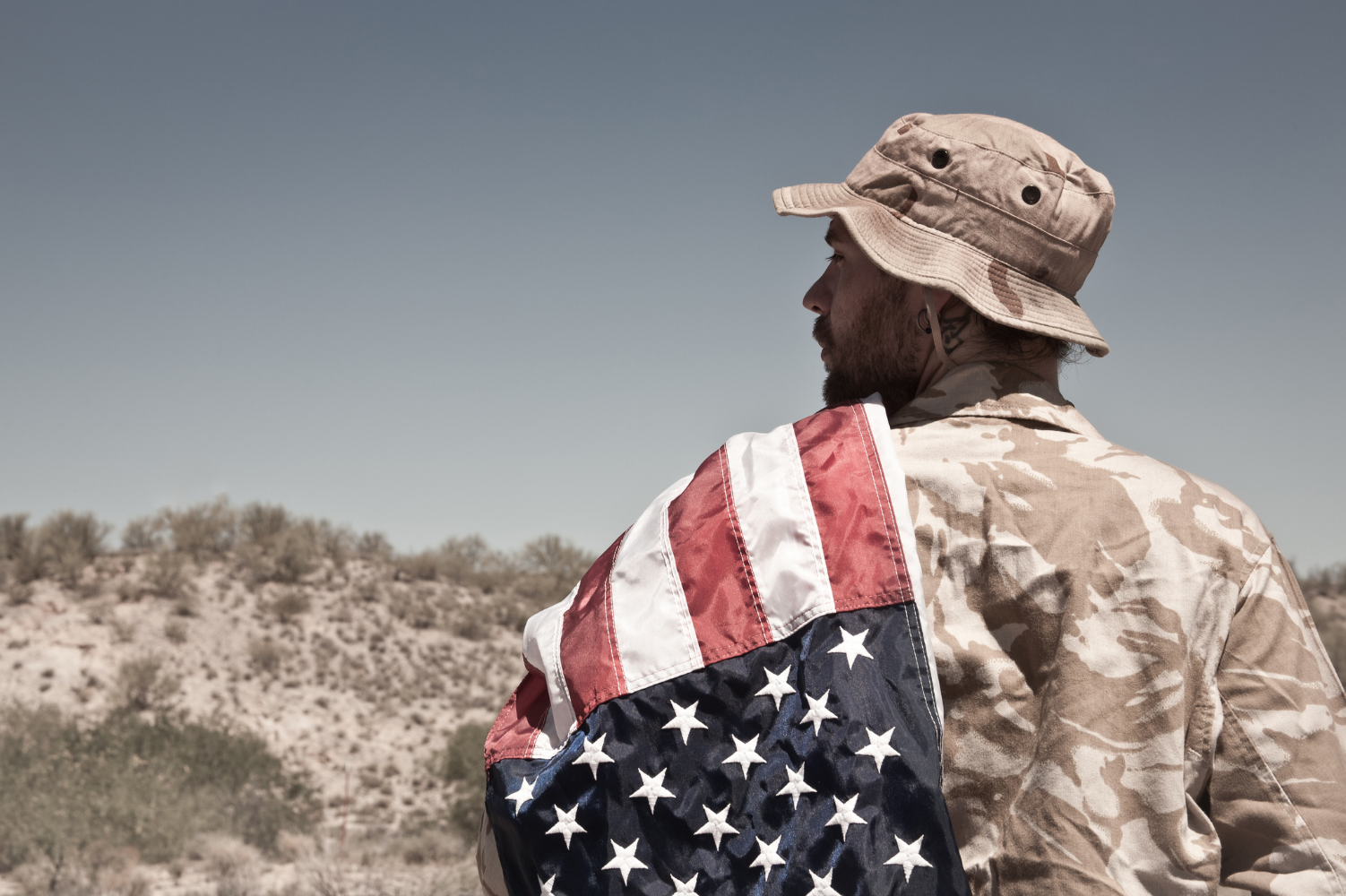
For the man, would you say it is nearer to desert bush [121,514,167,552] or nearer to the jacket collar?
the jacket collar

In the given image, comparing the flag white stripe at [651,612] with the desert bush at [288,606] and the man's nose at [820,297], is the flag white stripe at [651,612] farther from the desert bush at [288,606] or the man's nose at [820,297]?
the desert bush at [288,606]

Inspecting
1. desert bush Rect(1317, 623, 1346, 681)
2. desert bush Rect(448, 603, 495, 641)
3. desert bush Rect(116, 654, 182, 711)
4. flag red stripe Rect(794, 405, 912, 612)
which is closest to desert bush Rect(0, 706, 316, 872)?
desert bush Rect(116, 654, 182, 711)

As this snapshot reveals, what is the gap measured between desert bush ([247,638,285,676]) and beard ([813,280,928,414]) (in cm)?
1749

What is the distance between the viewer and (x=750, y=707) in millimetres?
1867

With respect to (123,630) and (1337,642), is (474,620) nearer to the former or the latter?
(123,630)

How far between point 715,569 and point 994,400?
28.3 inches

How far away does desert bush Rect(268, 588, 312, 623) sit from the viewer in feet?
62.8

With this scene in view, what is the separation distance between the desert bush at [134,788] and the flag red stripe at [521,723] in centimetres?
1066

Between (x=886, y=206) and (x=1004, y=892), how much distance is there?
150cm

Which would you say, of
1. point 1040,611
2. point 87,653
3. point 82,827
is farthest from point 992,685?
point 87,653

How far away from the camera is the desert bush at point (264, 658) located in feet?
57.4

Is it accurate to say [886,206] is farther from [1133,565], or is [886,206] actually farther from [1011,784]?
[1011,784]

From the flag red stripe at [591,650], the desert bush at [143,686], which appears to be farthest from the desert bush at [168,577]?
the flag red stripe at [591,650]

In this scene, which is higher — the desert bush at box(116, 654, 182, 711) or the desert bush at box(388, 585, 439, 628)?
the desert bush at box(116, 654, 182, 711)
